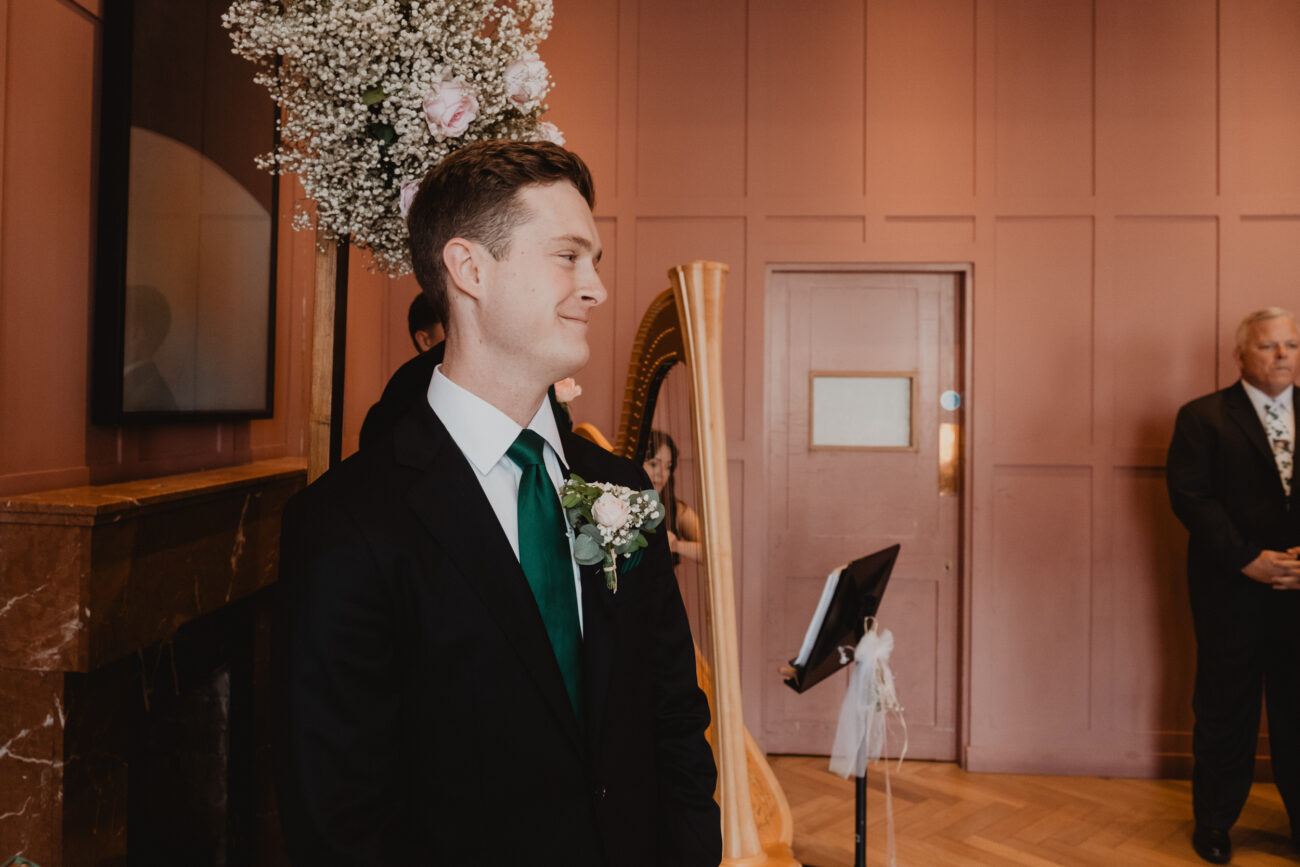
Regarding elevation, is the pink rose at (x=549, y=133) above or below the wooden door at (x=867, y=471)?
above

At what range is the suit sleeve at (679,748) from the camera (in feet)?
4.27

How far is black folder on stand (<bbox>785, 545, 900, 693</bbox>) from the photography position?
2.57m

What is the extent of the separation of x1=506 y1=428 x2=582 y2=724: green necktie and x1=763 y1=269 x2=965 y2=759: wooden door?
331 centimetres

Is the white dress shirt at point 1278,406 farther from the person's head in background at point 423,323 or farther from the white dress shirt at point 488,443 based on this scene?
the white dress shirt at point 488,443

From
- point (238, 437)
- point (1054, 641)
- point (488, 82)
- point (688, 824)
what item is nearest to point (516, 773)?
point (688, 824)

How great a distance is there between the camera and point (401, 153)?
1610 mm

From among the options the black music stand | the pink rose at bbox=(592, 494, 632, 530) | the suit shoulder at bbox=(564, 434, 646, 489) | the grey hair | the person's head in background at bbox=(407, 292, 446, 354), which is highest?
the grey hair

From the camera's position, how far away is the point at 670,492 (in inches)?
121

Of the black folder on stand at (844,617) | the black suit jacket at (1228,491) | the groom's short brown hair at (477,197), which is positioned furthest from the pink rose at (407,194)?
the black suit jacket at (1228,491)

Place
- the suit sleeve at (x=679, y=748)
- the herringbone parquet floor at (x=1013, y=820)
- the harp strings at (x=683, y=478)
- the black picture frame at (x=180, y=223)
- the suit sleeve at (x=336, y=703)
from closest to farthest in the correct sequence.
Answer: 1. the suit sleeve at (x=336, y=703)
2. the suit sleeve at (x=679, y=748)
3. the black picture frame at (x=180, y=223)
4. the harp strings at (x=683, y=478)
5. the herringbone parquet floor at (x=1013, y=820)

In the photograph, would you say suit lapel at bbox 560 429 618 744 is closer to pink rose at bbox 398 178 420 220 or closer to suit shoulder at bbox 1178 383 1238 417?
pink rose at bbox 398 178 420 220

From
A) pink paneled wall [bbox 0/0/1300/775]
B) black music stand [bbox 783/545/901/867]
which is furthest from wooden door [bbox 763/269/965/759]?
black music stand [bbox 783/545/901/867]

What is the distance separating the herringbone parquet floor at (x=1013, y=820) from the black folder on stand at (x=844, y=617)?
1062 mm

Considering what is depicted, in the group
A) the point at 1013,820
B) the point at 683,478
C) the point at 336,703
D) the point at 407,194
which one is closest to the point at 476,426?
the point at 336,703
